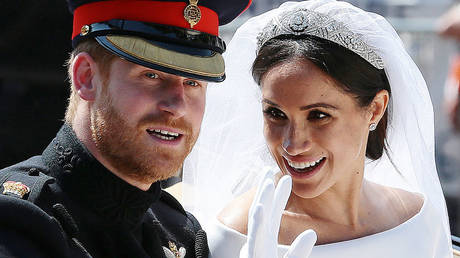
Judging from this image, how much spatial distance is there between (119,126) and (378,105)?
2.62 feet

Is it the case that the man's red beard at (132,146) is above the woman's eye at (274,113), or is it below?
below

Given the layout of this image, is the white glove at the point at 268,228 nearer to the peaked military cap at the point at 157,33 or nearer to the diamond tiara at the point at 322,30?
the peaked military cap at the point at 157,33

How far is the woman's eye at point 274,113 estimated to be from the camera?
76.2 inches

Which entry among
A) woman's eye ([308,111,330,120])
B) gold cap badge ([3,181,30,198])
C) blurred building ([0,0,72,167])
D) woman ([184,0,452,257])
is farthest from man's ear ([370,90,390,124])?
blurred building ([0,0,72,167])

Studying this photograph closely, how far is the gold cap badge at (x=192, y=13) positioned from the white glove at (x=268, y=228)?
0.42 metres

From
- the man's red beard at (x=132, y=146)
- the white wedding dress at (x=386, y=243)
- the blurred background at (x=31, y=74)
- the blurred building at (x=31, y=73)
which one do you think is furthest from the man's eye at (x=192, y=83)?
the blurred building at (x=31, y=73)

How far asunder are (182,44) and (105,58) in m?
0.18

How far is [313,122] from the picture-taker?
189 cm

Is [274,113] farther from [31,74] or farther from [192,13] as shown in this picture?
[31,74]

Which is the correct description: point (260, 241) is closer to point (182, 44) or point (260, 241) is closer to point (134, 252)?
point (134, 252)

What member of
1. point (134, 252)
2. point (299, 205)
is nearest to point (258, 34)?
point (299, 205)

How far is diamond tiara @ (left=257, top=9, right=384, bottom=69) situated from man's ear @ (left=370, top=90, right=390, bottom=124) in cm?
8

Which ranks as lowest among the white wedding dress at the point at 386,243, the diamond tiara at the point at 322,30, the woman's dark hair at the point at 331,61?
the white wedding dress at the point at 386,243

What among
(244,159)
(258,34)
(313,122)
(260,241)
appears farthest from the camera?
(244,159)
